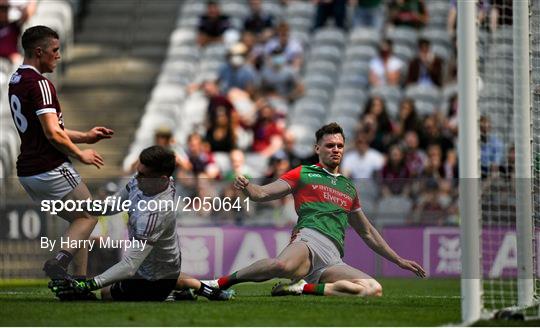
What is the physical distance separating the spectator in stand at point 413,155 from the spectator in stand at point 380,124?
30cm

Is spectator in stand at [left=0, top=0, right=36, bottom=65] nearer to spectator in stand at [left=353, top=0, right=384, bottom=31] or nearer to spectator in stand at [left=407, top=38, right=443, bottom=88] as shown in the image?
spectator in stand at [left=353, top=0, right=384, bottom=31]

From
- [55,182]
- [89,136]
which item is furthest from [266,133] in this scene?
[55,182]

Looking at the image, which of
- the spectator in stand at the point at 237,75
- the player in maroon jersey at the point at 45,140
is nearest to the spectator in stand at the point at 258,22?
the spectator in stand at the point at 237,75

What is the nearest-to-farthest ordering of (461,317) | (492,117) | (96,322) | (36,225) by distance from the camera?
(96,322) < (461,317) < (36,225) < (492,117)

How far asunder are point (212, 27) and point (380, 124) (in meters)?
4.43

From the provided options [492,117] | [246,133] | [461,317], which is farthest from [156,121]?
[461,317]

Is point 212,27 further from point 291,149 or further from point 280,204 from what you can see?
point 280,204

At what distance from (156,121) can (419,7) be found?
514cm

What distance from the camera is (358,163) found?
20609mm

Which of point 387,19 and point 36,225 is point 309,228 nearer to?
point 36,225

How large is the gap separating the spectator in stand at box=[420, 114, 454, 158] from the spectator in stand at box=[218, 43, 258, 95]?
312cm

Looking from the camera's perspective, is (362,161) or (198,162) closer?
(198,162)

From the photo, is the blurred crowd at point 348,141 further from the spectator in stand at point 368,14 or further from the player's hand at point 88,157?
the player's hand at point 88,157

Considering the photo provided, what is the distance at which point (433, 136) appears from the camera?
20969mm
